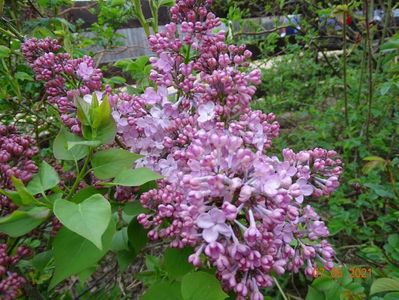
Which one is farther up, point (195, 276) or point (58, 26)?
point (58, 26)

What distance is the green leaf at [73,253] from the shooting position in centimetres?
61

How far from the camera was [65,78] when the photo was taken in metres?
0.81

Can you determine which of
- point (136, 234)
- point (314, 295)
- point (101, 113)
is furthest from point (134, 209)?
point (314, 295)

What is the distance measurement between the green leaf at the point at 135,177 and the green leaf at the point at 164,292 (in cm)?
20

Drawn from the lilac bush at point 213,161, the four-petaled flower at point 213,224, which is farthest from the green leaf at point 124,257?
the four-petaled flower at point 213,224

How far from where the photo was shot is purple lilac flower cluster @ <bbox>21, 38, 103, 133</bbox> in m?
0.76

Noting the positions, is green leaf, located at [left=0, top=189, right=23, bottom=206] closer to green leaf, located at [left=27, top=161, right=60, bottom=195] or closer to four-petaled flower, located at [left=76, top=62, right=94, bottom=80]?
green leaf, located at [left=27, top=161, right=60, bottom=195]

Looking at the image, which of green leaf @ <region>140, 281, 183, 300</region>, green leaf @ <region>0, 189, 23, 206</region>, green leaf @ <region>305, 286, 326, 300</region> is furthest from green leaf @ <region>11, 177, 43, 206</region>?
green leaf @ <region>305, 286, 326, 300</region>

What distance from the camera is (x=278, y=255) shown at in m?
0.60

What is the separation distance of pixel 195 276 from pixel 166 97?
0.34 m

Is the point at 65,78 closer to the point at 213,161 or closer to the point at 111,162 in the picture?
the point at 111,162

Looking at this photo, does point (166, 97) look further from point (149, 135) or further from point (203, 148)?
point (203, 148)

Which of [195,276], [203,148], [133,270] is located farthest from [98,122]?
[133,270]

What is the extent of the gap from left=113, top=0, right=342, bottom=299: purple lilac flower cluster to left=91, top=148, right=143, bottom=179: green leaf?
48 mm
